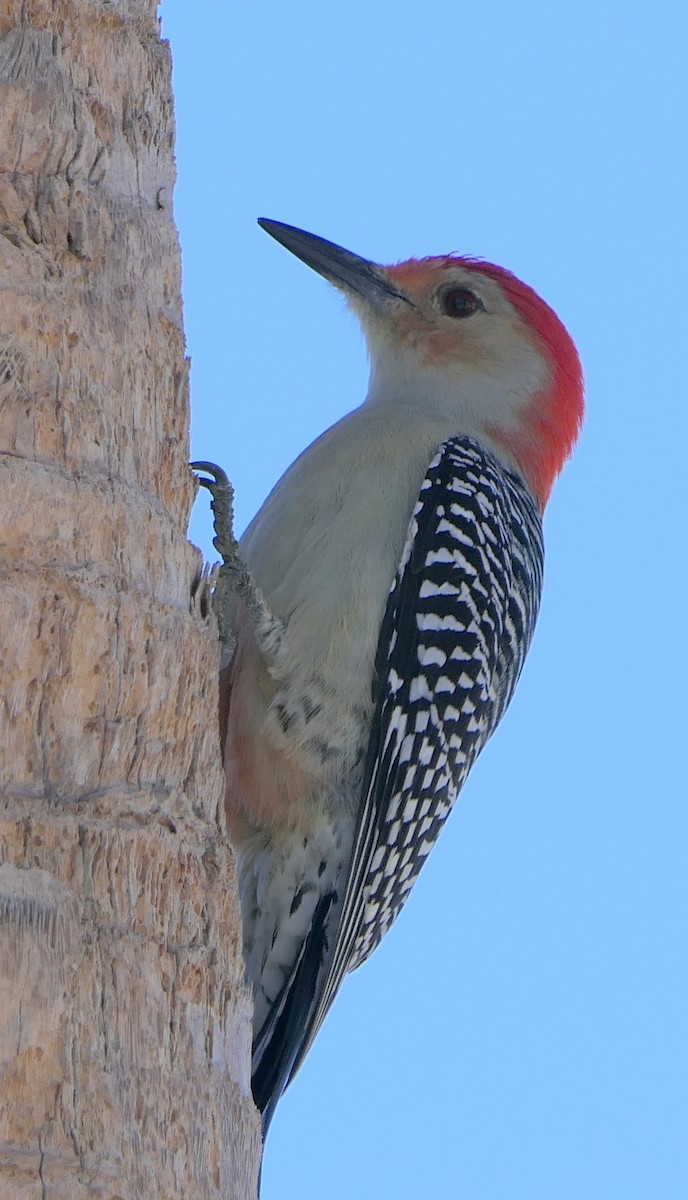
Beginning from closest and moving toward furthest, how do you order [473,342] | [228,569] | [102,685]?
[102,685]
[228,569]
[473,342]

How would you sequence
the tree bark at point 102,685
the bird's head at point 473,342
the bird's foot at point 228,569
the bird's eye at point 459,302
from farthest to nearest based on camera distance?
1. the bird's eye at point 459,302
2. the bird's head at point 473,342
3. the bird's foot at point 228,569
4. the tree bark at point 102,685

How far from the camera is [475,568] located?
5148 millimetres

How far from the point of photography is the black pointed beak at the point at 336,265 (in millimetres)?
6223

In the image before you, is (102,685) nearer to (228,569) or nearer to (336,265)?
(228,569)

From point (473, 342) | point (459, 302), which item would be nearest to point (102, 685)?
point (473, 342)

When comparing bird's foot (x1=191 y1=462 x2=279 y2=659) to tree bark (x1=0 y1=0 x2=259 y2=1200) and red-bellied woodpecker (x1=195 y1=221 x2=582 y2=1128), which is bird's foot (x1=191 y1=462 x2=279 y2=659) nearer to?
red-bellied woodpecker (x1=195 y1=221 x2=582 y2=1128)

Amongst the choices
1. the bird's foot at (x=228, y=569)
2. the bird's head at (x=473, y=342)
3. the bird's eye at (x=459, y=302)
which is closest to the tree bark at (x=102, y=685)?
the bird's foot at (x=228, y=569)

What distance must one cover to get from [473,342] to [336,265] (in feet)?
2.14

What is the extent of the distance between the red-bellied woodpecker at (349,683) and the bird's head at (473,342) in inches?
22.5

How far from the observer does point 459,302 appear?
20.5 ft

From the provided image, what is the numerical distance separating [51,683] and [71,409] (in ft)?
2.04

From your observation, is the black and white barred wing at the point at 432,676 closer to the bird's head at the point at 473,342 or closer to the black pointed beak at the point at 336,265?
the bird's head at the point at 473,342

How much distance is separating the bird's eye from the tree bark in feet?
8.30

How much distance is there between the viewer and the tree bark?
265cm
